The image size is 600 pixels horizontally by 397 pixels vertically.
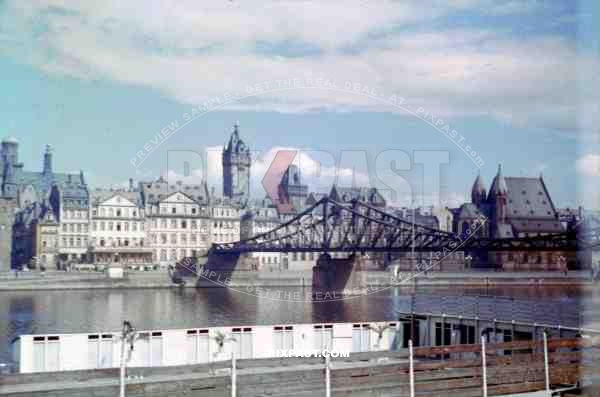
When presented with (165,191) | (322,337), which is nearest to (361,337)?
(322,337)

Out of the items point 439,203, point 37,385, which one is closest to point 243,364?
point 37,385

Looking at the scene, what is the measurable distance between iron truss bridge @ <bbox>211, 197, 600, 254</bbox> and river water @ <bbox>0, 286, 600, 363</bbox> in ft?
4.61

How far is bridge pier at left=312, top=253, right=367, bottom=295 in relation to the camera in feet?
78.1

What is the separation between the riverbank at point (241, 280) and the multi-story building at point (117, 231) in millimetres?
746

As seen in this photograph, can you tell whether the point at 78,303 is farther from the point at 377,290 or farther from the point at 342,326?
the point at 342,326

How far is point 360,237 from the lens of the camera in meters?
26.0

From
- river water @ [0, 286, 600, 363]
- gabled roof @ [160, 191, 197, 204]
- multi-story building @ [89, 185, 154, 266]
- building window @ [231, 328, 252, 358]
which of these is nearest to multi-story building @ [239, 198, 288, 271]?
river water @ [0, 286, 600, 363]

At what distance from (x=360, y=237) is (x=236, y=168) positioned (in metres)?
8.58

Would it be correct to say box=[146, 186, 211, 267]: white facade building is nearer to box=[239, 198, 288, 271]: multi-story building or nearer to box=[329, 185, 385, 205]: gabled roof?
box=[239, 198, 288, 271]: multi-story building

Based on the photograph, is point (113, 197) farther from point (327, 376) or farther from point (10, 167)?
point (327, 376)

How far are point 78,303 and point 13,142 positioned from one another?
16.2 feet

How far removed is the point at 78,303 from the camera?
21.6m

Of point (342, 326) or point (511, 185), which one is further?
point (511, 185)

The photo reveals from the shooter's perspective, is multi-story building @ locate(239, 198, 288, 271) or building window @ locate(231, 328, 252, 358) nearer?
building window @ locate(231, 328, 252, 358)
